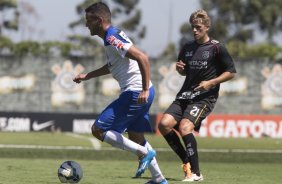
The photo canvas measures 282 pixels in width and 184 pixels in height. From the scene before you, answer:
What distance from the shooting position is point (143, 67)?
8.43 meters

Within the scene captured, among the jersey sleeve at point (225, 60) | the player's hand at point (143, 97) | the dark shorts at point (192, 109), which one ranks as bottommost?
the dark shorts at point (192, 109)

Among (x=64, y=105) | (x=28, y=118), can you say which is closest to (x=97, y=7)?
(x=28, y=118)

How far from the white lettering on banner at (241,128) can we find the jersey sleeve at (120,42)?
80.1 ft

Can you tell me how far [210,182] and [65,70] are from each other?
28944 mm

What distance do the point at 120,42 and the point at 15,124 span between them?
26489 mm

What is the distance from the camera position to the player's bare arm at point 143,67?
8430 millimetres

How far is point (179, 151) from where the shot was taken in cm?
1084

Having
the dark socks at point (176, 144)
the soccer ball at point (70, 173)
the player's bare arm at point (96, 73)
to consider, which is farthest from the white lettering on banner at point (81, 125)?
the soccer ball at point (70, 173)

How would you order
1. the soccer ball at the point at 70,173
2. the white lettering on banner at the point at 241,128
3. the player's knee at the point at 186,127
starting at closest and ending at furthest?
the soccer ball at the point at 70,173, the player's knee at the point at 186,127, the white lettering on banner at the point at 241,128

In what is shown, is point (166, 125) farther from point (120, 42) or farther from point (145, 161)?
point (120, 42)

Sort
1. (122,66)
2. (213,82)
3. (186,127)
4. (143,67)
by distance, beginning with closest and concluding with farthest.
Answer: (143,67) < (122,66) < (213,82) < (186,127)

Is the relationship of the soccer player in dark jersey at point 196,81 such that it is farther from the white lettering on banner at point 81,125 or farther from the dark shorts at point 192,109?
the white lettering on banner at point 81,125

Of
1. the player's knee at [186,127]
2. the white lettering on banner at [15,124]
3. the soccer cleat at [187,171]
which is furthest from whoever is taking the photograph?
the white lettering on banner at [15,124]

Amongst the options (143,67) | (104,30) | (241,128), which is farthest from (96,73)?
(241,128)
